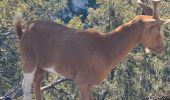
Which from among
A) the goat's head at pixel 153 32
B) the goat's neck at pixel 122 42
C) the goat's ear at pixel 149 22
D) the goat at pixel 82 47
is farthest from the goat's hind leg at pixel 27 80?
the goat's ear at pixel 149 22

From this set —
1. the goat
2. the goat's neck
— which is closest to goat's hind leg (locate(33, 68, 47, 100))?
the goat

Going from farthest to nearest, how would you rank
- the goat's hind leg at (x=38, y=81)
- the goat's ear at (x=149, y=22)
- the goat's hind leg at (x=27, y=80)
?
1. the goat's hind leg at (x=38, y=81)
2. the goat's hind leg at (x=27, y=80)
3. the goat's ear at (x=149, y=22)

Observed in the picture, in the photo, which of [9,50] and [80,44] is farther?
[9,50]

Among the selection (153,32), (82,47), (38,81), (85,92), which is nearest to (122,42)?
(153,32)

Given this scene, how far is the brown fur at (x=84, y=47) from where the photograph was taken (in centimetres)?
803

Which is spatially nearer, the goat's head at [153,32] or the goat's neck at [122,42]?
the goat's head at [153,32]

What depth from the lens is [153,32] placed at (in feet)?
26.4

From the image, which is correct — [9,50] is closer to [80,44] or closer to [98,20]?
[98,20]

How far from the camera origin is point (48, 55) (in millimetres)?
8477

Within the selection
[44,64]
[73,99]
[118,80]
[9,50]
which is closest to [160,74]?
[118,80]

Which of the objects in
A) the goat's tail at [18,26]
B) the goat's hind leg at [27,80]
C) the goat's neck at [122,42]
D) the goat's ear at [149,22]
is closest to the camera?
the goat's ear at [149,22]

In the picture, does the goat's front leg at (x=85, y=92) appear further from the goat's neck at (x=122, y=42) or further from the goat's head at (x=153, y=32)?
the goat's head at (x=153, y=32)

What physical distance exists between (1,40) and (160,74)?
7.51 m

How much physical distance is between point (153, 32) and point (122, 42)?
1.67 feet
